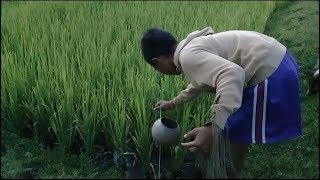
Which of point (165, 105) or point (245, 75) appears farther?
point (165, 105)

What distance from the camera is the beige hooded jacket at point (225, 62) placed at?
1866mm

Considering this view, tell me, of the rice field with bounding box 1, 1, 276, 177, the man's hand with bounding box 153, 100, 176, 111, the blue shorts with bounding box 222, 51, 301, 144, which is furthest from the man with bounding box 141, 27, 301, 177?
the rice field with bounding box 1, 1, 276, 177

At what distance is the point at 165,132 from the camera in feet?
7.34

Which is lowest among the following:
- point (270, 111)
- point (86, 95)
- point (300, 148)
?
point (300, 148)

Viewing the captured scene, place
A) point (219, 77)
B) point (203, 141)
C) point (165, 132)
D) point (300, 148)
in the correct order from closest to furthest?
point (219, 77), point (203, 141), point (165, 132), point (300, 148)

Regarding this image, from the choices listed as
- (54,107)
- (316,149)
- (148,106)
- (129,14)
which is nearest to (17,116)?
(54,107)

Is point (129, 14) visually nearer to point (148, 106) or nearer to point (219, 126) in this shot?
point (148, 106)

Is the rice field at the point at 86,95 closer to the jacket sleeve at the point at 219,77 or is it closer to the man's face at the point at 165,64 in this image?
the man's face at the point at 165,64

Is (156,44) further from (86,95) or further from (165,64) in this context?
(86,95)

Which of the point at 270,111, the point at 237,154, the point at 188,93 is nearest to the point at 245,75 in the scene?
the point at 270,111

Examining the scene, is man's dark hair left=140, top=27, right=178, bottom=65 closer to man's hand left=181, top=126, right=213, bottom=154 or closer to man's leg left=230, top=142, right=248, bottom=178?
man's hand left=181, top=126, right=213, bottom=154

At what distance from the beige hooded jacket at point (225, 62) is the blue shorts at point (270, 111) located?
5 cm

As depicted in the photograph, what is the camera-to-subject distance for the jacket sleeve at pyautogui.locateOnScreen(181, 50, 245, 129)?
6.08 feet

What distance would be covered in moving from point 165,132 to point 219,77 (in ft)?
1.63
